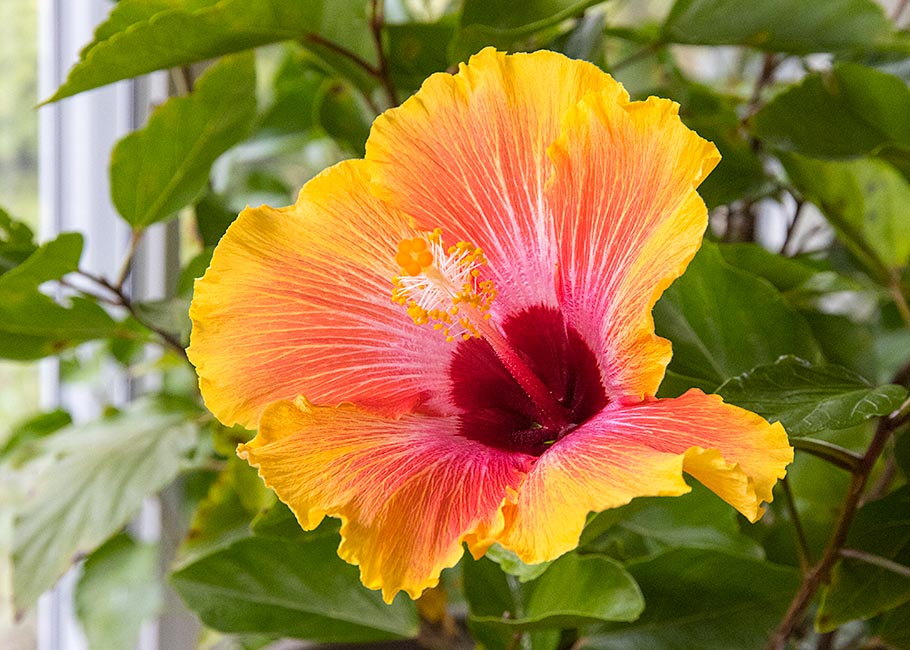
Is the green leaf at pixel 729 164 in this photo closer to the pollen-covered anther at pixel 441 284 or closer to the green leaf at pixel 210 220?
the pollen-covered anther at pixel 441 284

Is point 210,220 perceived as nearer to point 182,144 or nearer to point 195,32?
point 182,144

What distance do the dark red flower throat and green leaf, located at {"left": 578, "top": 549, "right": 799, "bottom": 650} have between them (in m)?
0.18

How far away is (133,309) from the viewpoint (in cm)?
78

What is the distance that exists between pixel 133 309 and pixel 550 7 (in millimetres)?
433

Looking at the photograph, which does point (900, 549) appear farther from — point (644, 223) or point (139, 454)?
point (139, 454)

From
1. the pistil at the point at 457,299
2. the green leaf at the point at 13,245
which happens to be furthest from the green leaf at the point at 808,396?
the green leaf at the point at 13,245

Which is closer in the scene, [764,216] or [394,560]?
[394,560]

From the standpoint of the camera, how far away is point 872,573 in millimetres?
622

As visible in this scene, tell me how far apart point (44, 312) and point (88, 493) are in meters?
0.18

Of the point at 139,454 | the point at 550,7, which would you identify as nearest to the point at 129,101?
the point at 139,454

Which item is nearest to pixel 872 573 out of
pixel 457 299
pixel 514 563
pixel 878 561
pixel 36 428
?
pixel 878 561

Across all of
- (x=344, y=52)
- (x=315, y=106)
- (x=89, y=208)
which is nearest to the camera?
(x=344, y=52)

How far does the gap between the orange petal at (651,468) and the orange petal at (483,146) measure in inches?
4.9

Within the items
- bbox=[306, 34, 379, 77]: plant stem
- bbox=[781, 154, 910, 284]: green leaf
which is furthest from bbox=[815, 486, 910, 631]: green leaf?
bbox=[306, 34, 379, 77]: plant stem
